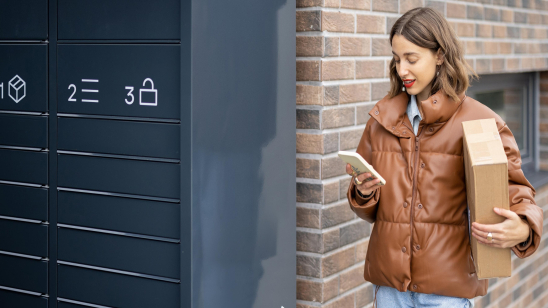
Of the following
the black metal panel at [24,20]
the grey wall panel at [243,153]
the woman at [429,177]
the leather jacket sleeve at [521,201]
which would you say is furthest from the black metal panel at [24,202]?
the leather jacket sleeve at [521,201]

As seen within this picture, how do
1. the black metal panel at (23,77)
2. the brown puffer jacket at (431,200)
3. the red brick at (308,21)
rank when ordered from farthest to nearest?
the red brick at (308,21) < the black metal panel at (23,77) < the brown puffer jacket at (431,200)

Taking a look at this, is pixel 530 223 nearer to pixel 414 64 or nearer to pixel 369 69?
pixel 414 64

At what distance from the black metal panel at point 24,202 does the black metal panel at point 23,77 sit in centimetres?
31

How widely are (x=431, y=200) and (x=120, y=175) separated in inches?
42.3

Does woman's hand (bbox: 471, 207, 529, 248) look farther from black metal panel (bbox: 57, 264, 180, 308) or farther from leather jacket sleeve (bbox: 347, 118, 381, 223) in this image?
black metal panel (bbox: 57, 264, 180, 308)

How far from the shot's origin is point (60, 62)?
2461mm

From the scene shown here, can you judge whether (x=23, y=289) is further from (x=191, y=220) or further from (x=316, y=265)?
(x=316, y=265)

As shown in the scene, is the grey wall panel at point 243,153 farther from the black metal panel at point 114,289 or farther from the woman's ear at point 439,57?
the woman's ear at point 439,57

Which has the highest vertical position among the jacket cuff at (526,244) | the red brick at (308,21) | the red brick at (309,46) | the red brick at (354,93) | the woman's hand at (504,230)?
the red brick at (308,21)

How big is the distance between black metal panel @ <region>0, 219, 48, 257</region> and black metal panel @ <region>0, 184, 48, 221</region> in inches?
1.4

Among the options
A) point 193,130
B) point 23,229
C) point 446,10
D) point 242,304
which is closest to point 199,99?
point 193,130

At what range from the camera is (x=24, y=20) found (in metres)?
2.54

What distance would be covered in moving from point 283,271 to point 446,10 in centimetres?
183

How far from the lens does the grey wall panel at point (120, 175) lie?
7.43ft
